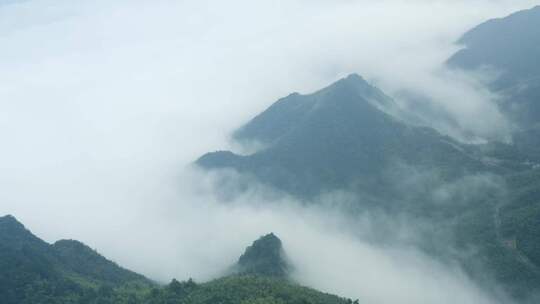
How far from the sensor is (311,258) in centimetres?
10638

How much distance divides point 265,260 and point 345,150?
42975 millimetres

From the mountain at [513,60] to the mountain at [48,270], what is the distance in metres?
90.9

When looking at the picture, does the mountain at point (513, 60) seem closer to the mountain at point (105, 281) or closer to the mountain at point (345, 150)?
the mountain at point (345, 150)

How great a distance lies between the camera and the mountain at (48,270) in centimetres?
8100

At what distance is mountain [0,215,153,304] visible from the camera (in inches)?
3189

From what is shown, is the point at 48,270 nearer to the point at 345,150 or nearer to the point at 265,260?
the point at 265,260

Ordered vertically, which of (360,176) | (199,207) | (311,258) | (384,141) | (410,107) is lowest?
(311,258)

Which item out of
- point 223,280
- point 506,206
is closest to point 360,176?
point 506,206

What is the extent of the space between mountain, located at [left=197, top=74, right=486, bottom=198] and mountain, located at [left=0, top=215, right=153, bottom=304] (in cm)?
4301

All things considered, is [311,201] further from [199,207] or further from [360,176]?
[199,207]

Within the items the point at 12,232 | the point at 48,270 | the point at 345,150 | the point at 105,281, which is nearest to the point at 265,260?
the point at 105,281

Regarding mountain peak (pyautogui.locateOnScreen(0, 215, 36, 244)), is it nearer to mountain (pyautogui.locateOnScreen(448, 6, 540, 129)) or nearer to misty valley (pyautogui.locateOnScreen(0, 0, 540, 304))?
misty valley (pyautogui.locateOnScreen(0, 0, 540, 304))

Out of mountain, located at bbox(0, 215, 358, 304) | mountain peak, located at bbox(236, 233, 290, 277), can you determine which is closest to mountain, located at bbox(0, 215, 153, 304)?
mountain, located at bbox(0, 215, 358, 304)

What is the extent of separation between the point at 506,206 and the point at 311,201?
35.9 m
